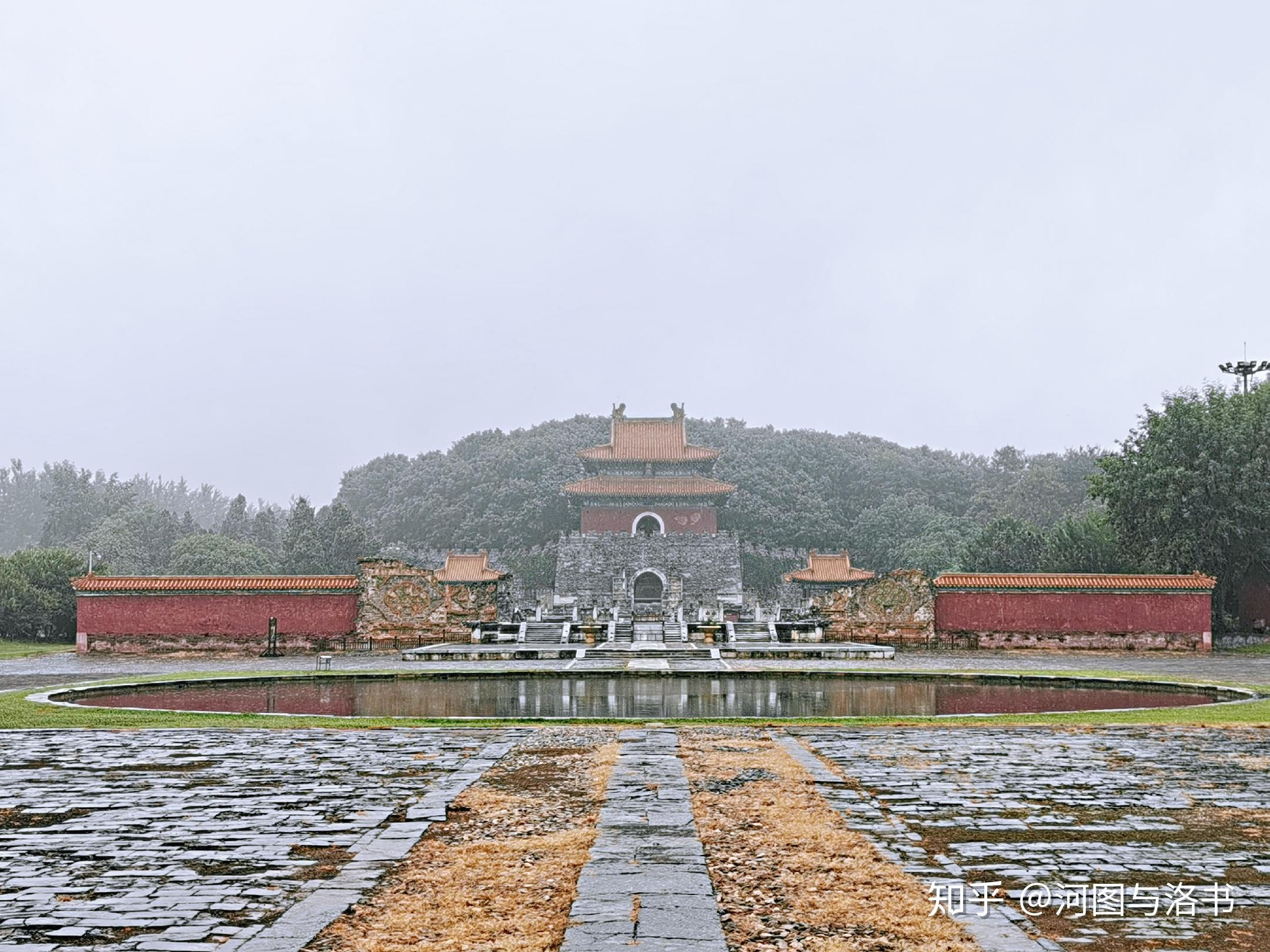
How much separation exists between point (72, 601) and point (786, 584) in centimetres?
2727

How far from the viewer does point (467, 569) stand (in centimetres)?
4384

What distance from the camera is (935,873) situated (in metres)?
4.23

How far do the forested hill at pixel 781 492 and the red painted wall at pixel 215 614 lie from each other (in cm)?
3279

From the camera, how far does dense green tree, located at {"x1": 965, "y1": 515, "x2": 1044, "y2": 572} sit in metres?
39.7

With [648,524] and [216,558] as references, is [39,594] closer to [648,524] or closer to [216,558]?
[216,558]

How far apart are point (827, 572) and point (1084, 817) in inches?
1429

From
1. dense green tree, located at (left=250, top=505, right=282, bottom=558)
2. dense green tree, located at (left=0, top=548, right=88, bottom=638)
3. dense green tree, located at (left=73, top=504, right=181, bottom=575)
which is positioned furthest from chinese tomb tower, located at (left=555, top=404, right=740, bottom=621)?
dense green tree, located at (left=73, top=504, right=181, bottom=575)

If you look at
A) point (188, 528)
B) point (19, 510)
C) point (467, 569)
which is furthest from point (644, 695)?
point (19, 510)

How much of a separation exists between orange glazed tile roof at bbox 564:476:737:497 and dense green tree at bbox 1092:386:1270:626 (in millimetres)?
20680

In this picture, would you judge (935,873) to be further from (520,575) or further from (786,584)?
(520,575)

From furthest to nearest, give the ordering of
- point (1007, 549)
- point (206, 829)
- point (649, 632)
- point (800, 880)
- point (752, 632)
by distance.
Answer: point (1007, 549), point (752, 632), point (649, 632), point (206, 829), point (800, 880)

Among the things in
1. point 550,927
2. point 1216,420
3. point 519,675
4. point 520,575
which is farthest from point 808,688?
point 520,575

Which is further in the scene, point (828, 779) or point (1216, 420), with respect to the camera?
point (1216, 420)

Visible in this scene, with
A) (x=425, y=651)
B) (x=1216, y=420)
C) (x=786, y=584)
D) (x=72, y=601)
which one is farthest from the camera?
(x=786, y=584)
